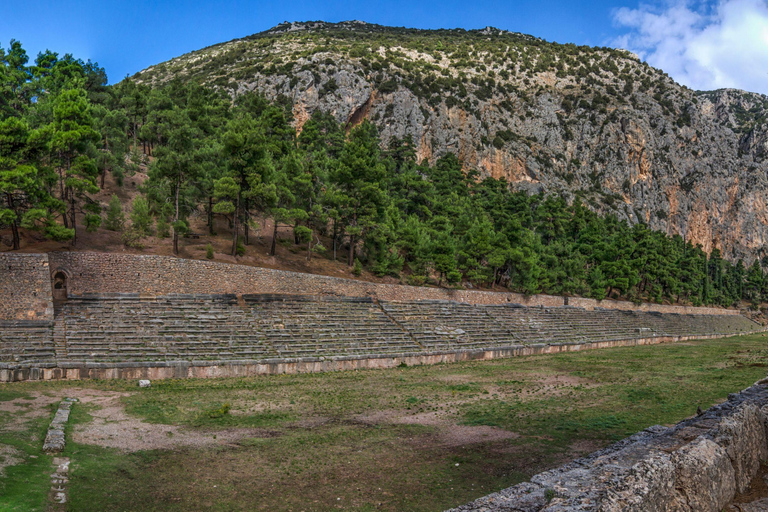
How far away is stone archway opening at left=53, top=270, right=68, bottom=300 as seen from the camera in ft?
81.5

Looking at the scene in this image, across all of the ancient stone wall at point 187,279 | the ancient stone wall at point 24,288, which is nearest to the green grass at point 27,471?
the ancient stone wall at point 24,288

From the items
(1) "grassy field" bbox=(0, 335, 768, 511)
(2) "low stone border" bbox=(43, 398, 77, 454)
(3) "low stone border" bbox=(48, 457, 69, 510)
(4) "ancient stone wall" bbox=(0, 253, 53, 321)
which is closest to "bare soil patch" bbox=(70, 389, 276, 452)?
(1) "grassy field" bbox=(0, 335, 768, 511)

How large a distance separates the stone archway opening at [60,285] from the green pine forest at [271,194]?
10.3 ft

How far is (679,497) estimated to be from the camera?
6.02 m

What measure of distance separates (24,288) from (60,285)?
2.87 meters

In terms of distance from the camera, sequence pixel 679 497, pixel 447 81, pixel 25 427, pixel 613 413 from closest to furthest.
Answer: pixel 679 497
pixel 25 427
pixel 613 413
pixel 447 81

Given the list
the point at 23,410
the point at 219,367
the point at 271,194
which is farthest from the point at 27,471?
the point at 271,194

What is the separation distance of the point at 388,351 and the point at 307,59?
8591cm

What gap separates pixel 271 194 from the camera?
34875mm

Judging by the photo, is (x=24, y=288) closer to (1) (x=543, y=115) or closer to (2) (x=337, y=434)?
(2) (x=337, y=434)

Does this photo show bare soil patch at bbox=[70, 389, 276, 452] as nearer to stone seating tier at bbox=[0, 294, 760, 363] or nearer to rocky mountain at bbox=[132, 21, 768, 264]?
stone seating tier at bbox=[0, 294, 760, 363]

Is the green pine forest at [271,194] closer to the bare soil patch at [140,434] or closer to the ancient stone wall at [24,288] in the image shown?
the ancient stone wall at [24,288]

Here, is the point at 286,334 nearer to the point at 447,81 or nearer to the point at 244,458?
the point at 244,458

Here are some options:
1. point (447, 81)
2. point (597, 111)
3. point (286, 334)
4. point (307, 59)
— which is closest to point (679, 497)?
point (286, 334)
